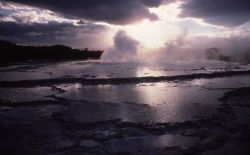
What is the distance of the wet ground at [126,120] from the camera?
462 cm

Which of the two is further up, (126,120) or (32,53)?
(32,53)

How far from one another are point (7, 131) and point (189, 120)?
12.4 ft

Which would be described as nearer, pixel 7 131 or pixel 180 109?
pixel 7 131

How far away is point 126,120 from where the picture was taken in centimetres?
597

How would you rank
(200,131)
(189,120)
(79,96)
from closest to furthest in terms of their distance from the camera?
1. (200,131)
2. (189,120)
3. (79,96)

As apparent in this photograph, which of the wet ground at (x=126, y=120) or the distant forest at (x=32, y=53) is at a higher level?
the distant forest at (x=32, y=53)

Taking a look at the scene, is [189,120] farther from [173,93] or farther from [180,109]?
[173,93]

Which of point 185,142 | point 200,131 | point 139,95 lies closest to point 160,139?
point 185,142

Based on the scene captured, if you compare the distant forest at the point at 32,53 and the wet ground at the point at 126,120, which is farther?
the distant forest at the point at 32,53

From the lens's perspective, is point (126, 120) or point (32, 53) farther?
point (32, 53)

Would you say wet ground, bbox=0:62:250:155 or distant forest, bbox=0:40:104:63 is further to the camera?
distant forest, bbox=0:40:104:63

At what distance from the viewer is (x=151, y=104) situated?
24.6ft

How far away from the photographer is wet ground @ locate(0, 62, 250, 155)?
4621 millimetres

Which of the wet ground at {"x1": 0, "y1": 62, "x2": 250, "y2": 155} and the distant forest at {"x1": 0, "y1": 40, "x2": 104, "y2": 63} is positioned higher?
the distant forest at {"x1": 0, "y1": 40, "x2": 104, "y2": 63}
